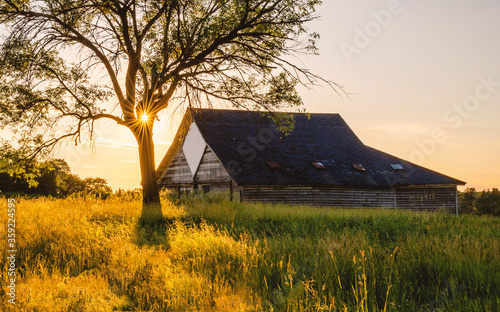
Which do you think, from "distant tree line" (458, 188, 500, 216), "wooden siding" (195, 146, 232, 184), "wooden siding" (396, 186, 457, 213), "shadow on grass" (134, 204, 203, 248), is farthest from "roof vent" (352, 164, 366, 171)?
"distant tree line" (458, 188, 500, 216)

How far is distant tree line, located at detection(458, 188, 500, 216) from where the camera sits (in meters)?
54.2

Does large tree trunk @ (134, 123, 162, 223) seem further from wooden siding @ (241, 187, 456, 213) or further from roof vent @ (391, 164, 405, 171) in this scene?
roof vent @ (391, 164, 405, 171)

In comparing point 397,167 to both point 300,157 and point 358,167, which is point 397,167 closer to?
point 358,167

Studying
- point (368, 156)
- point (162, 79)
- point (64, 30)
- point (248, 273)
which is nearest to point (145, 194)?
point (162, 79)

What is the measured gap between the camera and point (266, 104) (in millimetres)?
16172

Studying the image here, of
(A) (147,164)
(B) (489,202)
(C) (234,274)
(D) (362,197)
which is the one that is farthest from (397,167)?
(B) (489,202)

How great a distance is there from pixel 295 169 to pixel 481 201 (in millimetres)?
39940

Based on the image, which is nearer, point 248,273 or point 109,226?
point 248,273

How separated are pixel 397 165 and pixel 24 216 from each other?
87.4 feet

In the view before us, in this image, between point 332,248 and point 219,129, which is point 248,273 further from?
point 219,129

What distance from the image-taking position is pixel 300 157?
29453 mm

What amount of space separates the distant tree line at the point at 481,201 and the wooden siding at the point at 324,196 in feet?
99.9

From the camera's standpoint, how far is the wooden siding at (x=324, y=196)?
26.4 metres

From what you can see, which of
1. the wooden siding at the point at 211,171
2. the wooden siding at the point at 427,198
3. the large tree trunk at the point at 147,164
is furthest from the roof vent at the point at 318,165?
the large tree trunk at the point at 147,164
